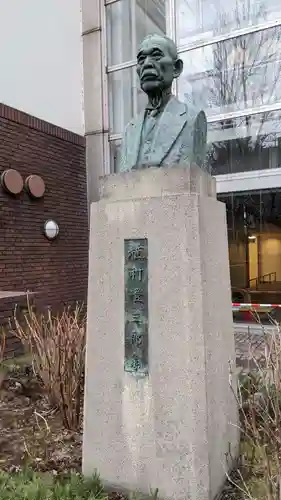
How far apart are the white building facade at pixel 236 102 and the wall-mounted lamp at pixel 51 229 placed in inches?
57.3

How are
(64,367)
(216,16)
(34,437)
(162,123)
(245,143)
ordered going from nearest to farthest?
(162,123), (34,437), (64,367), (245,143), (216,16)

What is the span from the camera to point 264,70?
8.30 m

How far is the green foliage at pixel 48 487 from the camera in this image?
272 cm

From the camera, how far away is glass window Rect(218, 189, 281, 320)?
Answer: 27.5ft

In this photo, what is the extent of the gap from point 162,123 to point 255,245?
5.94 meters

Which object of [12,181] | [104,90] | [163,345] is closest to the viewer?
[163,345]

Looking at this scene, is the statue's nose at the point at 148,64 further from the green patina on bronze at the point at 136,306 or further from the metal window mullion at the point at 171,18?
the metal window mullion at the point at 171,18

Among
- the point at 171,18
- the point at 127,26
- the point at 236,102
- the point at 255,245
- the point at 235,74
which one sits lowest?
the point at 255,245

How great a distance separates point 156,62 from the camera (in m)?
3.01

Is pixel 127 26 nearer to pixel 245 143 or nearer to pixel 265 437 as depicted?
pixel 245 143

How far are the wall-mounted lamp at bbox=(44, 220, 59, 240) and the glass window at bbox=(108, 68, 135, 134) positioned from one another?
103 inches

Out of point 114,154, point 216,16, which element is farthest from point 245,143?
point 114,154

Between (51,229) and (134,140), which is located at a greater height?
(134,140)

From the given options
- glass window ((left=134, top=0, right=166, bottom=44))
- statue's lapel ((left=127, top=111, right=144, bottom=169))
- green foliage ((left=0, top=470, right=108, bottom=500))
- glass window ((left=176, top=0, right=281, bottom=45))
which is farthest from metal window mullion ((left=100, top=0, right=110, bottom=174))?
green foliage ((left=0, top=470, right=108, bottom=500))
